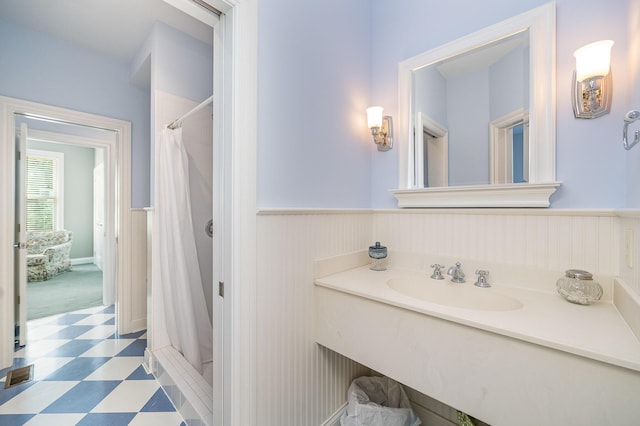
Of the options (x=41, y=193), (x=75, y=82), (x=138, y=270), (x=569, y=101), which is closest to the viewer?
(x=569, y=101)

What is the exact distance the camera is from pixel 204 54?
7.17 ft

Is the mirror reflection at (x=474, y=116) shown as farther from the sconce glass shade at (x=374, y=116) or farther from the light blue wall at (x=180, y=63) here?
the light blue wall at (x=180, y=63)

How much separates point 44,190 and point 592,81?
777 centimetres

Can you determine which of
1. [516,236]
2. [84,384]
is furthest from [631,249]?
[84,384]

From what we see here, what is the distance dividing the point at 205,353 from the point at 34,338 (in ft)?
5.52

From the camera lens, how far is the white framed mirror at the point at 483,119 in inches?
44.0

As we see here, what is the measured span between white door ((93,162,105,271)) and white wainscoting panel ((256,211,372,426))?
5.70 metres

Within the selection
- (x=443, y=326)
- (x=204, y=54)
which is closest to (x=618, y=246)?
(x=443, y=326)

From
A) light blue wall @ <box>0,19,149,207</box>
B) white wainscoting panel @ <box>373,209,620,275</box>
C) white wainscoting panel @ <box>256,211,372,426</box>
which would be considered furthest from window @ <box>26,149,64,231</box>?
white wainscoting panel @ <box>373,209,620,275</box>

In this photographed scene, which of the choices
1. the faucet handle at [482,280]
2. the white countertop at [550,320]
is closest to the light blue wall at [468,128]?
the faucet handle at [482,280]

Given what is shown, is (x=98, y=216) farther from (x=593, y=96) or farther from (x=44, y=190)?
(x=593, y=96)

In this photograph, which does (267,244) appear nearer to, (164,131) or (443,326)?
(443,326)

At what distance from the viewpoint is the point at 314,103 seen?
4.26 feet

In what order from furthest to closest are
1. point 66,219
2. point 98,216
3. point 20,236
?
point 98,216, point 66,219, point 20,236
